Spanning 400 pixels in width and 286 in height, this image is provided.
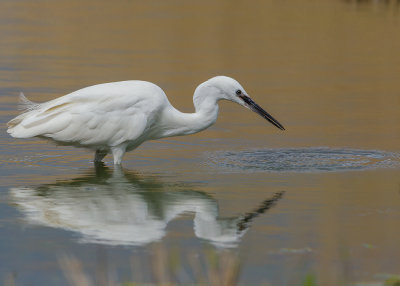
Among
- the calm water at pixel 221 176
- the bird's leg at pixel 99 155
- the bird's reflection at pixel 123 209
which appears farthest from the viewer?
the bird's leg at pixel 99 155

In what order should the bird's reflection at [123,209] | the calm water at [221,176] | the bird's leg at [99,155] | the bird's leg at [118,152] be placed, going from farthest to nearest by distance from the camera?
the bird's leg at [99,155] < the bird's leg at [118,152] < the bird's reflection at [123,209] < the calm water at [221,176]

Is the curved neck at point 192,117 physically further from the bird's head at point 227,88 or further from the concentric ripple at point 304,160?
the concentric ripple at point 304,160

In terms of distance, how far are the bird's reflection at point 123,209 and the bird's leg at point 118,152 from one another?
10.9 inches

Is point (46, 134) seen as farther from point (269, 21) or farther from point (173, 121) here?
point (269, 21)

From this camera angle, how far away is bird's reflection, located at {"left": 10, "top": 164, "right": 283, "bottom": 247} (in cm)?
735

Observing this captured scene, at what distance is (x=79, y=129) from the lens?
32.3 feet

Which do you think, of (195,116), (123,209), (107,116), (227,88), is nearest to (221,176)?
(195,116)

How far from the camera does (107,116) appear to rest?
988 cm

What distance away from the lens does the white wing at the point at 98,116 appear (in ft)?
32.1

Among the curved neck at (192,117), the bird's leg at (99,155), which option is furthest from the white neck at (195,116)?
the bird's leg at (99,155)

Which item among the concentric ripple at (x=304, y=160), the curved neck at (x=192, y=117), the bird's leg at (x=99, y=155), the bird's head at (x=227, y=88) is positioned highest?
the bird's head at (x=227, y=88)

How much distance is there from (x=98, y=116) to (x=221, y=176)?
1396 mm

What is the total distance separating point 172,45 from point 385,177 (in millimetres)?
11680

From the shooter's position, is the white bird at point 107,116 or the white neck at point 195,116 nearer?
the white bird at point 107,116
